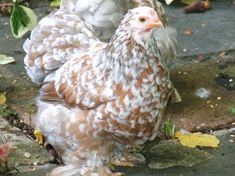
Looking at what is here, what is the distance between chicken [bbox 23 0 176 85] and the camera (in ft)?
12.3

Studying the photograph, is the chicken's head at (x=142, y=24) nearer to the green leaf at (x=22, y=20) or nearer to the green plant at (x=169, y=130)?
the green plant at (x=169, y=130)

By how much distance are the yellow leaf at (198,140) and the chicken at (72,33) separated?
471 mm

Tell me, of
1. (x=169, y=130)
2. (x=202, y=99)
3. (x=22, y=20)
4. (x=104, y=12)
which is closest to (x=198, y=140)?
(x=169, y=130)

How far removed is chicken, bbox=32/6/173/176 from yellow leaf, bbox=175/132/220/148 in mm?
308

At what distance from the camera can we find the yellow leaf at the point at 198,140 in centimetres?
366

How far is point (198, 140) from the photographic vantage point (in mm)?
3682

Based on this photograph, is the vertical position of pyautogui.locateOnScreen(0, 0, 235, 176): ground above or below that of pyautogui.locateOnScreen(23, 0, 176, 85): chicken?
below

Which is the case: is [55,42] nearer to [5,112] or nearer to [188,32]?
[5,112]

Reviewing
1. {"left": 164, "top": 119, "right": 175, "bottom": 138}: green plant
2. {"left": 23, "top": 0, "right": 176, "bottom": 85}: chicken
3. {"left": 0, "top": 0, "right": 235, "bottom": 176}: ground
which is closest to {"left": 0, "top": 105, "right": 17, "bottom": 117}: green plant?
{"left": 0, "top": 0, "right": 235, "bottom": 176}: ground

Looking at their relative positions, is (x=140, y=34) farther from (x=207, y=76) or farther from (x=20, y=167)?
(x=207, y=76)

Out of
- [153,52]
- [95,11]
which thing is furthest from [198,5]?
[153,52]

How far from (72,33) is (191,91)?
85 centimetres

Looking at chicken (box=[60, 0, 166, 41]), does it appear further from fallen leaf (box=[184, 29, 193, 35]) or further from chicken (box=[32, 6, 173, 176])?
fallen leaf (box=[184, 29, 193, 35])

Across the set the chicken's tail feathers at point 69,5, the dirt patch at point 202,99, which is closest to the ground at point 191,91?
the dirt patch at point 202,99
